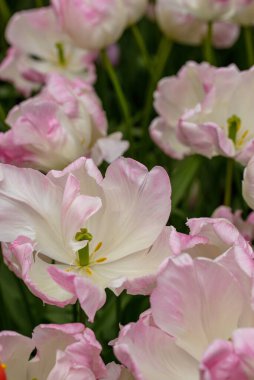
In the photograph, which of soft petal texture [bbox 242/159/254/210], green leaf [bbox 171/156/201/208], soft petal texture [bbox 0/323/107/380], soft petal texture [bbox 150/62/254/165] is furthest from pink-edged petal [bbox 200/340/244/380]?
green leaf [bbox 171/156/201/208]

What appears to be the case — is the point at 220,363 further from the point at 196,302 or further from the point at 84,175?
the point at 84,175

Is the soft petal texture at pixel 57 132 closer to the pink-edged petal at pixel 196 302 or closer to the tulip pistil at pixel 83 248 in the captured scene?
the tulip pistil at pixel 83 248

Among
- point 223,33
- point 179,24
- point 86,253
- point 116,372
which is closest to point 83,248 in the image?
point 86,253

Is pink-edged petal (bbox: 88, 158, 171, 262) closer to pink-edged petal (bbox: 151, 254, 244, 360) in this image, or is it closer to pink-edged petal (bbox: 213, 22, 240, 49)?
pink-edged petal (bbox: 151, 254, 244, 360)

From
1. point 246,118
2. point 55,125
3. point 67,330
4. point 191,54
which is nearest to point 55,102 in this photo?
point 55,125

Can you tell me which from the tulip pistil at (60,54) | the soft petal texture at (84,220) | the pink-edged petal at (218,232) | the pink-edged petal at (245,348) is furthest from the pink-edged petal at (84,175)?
the tulip pistil at (60,54)
